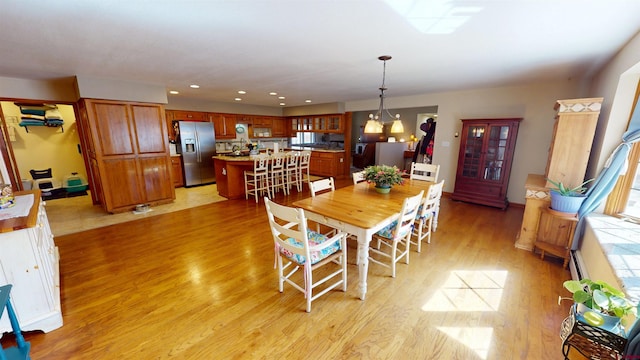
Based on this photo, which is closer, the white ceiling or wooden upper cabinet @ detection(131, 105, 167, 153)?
the white ceiling

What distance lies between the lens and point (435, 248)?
297 centimetres

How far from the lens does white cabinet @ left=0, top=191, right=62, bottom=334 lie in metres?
1.59

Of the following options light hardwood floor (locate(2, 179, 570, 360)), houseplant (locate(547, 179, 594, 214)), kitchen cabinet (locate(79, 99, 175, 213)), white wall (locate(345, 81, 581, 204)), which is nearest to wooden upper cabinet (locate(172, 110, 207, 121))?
kitchen cabinet (locate(79, 99, 175, 213))

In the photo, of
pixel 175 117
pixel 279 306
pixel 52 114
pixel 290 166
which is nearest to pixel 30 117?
pixel 52 114

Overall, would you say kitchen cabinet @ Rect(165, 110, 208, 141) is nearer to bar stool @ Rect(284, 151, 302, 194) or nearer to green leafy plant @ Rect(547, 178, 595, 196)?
bar stool @ Rect(284, 151, 302, 194)

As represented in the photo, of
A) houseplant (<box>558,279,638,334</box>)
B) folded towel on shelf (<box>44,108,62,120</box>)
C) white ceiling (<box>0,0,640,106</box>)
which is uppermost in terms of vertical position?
white ceiling (<box>0,0,640,106</box>)

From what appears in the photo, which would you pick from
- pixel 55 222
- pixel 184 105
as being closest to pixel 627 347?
pixel 55 222

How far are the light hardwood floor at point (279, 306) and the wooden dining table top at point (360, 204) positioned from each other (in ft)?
2.35

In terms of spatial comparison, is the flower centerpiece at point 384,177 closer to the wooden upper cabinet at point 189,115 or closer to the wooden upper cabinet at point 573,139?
the wooden upper cabinet at point 573,139

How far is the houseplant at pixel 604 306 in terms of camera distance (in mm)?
1097

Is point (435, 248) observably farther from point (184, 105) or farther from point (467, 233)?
point (184, 105)

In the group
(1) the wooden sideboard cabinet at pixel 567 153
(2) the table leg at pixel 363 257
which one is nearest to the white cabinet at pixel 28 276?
(2) the table leg at pixel 363 257

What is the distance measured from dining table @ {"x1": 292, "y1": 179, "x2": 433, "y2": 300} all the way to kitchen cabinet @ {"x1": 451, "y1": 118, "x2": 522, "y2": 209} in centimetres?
236

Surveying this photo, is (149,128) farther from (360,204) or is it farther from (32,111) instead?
(360,204)
